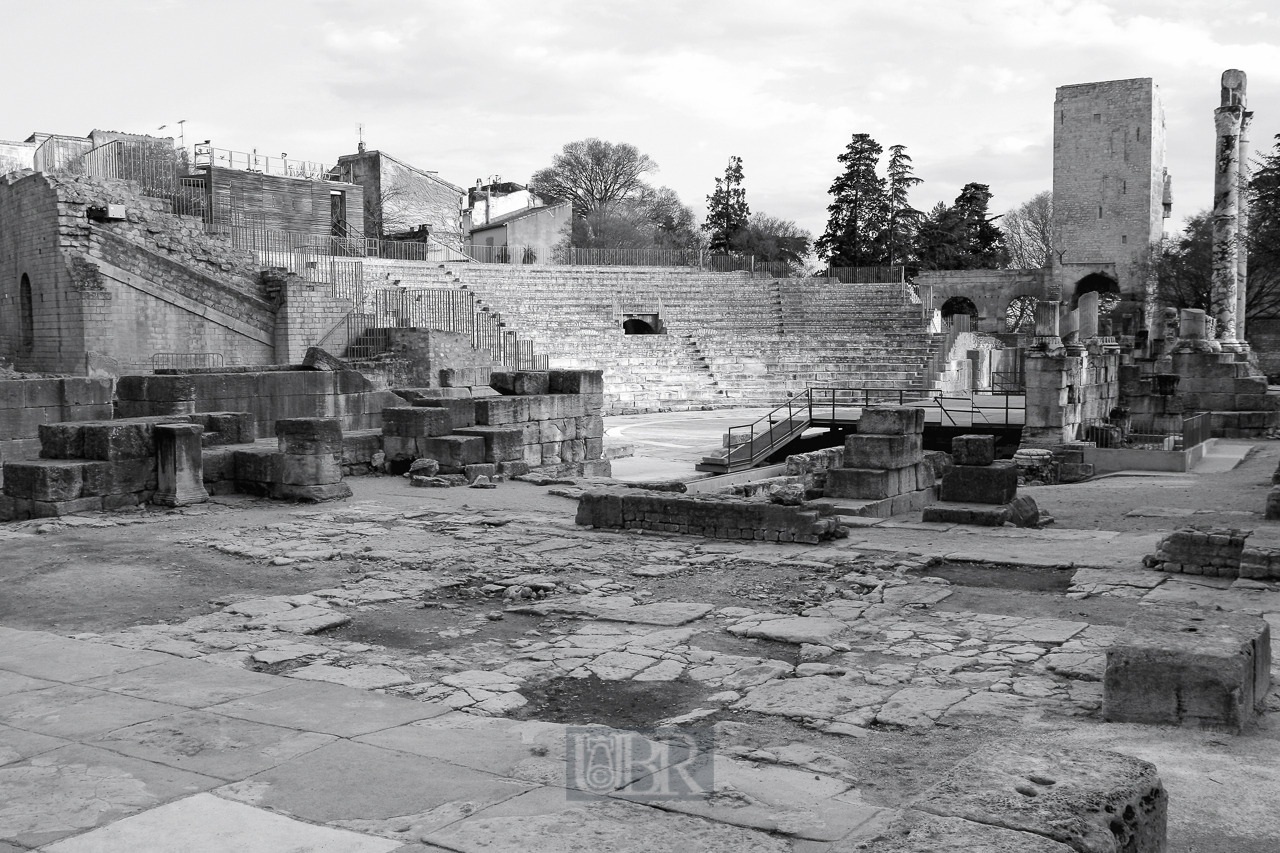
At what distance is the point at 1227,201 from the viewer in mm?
28203

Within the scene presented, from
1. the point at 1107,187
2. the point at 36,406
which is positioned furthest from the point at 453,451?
the point at 1107,187

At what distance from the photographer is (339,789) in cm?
411

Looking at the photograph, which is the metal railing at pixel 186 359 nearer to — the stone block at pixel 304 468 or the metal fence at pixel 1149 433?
the stone block at pixel 304 468

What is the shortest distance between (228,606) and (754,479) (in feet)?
38.5

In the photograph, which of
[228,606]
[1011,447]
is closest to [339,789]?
[228,606]

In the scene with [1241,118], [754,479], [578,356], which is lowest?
[754,479]

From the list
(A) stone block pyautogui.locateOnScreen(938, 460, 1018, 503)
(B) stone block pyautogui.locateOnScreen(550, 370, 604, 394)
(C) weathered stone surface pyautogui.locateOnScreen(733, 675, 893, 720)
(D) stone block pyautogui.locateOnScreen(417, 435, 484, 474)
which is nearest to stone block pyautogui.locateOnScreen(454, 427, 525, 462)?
(D) stone block pyautogui.locateOnScreen(417, 435, 484, 474)

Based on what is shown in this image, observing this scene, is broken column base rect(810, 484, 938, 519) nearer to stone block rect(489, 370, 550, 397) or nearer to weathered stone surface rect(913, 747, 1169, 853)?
stone block rect(489, 370, 550, 397)

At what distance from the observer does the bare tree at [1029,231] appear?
6619 centimetres

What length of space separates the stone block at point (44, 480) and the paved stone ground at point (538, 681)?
0.46 metres

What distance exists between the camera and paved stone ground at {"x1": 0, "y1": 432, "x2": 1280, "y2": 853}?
388cm

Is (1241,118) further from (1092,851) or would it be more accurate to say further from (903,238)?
(903,238)

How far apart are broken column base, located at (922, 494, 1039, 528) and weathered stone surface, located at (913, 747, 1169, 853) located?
317 inches

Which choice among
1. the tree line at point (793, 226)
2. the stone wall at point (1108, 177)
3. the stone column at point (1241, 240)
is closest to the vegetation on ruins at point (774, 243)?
the tree line at point (793, 226)
